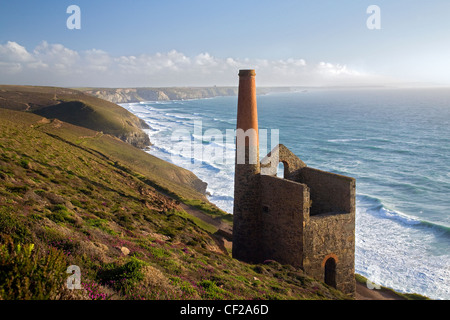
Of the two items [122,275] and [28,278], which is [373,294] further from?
[28,278]

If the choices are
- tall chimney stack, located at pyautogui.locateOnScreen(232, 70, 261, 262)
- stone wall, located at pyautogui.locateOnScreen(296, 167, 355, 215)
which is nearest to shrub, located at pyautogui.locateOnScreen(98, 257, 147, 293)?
tall chimney stack, located at pyautogui.locateOnScreen(232, 70, 261, 262)

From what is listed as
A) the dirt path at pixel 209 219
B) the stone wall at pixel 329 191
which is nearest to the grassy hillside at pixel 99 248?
the dirt path at pixel 209 219

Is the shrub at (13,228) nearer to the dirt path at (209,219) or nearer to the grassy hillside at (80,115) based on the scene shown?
the dirt path at (209,219)

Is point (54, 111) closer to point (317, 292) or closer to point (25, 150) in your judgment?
point (25, 150)

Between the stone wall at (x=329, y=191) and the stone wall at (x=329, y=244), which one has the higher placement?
the stone wall at (x=329, y=191)
